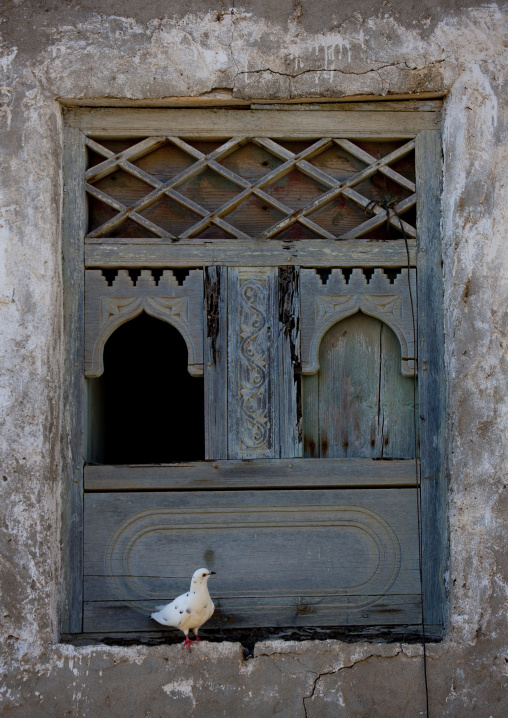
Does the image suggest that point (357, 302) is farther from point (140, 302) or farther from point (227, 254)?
point (140, 302)

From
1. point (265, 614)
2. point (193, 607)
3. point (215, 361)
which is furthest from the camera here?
point (215, 361)

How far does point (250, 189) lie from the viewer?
3.87m

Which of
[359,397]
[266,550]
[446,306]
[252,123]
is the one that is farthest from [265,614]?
[252,123]

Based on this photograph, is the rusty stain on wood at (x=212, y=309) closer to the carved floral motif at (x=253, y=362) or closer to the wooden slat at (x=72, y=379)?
the carved floral motif at (x=253, y=362)

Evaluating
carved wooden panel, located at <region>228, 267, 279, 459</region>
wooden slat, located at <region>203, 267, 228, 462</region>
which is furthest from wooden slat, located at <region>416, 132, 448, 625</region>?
wooden slat, located at <region>203, 267, 228, 462</region>

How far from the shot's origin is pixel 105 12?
3777mm

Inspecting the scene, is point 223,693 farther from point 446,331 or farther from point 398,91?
point 398,91

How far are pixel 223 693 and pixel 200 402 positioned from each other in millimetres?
3632

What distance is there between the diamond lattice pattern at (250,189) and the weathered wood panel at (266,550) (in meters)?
1.23

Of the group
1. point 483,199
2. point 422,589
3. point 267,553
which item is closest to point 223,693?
point 267,553

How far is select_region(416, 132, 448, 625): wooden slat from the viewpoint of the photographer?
3641 mm

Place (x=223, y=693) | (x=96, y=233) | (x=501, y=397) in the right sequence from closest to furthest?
(x=223, y=693) → (x=501, y=397) → (x=96, y=233)

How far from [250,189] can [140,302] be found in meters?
0.75

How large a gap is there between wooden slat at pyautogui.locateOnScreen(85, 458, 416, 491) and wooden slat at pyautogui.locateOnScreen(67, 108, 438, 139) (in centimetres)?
154
